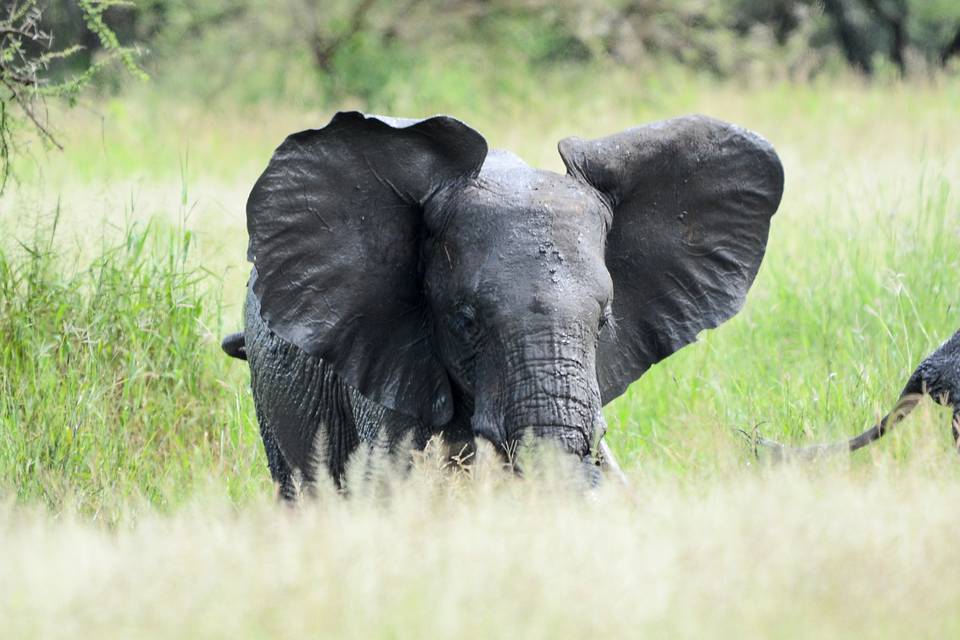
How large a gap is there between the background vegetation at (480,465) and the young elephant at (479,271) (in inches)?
14.7

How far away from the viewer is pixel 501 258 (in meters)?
4.93

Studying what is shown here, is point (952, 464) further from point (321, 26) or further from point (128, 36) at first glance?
point (128, 36)

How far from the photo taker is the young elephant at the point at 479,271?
4.85 m

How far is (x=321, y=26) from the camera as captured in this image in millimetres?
19922

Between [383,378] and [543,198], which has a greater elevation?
[543,198]

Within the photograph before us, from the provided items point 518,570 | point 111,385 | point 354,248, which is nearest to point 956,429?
point 354,248

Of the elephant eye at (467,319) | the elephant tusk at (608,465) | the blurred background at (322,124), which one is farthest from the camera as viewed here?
the blurred background at (322,124)

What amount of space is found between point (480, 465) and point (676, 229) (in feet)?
4.79

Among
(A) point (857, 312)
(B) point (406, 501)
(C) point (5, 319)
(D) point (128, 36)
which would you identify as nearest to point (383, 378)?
(B) point (406, 501)

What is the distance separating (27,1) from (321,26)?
13015 millimetres

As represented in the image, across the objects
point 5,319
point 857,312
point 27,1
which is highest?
point 27,1

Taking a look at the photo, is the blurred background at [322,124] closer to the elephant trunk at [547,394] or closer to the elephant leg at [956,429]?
the elephant leg at [956,429]

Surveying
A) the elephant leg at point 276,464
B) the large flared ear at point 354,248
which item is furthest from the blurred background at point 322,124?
the large flared ear at point 354,248

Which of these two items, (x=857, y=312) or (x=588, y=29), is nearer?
(x=857, y=312)
